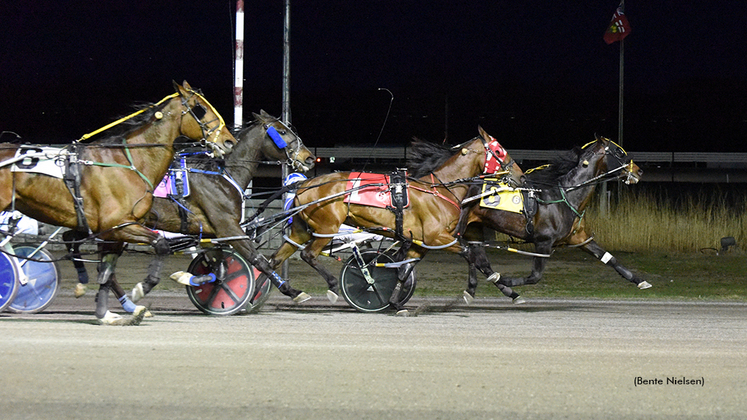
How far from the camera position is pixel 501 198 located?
10.8 metres

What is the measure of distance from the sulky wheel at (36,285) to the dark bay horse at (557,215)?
4.78 meters

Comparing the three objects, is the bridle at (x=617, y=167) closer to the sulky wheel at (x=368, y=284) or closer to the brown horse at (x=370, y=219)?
the brown horse at (x=370, y=219)

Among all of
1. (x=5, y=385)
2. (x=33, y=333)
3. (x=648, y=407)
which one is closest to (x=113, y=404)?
(x=5, y=385)

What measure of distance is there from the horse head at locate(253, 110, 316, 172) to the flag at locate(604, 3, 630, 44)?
16943 mm

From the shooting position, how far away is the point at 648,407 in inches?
204

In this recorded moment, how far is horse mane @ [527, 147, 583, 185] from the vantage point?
11586mm

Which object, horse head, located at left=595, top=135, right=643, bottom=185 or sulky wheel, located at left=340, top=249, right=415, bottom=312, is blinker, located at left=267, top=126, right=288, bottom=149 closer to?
sulky wheel, located at left=340, top=249, right=415, bottom=312

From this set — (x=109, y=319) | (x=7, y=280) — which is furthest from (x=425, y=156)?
(x=7, y=280)

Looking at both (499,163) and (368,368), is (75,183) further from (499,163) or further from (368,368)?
(499,163)

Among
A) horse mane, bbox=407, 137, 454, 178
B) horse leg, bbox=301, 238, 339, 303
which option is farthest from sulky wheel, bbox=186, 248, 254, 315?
horse mane, bbox=407, 137, 454, 178

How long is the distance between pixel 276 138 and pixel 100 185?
7.77ft

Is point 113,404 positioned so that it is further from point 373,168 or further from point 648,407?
point 373,168

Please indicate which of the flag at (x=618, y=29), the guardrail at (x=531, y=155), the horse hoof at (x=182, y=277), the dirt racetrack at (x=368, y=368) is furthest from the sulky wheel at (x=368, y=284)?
the guardrail at (x=531, y=155)

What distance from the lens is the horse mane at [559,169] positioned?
11.6 metres
